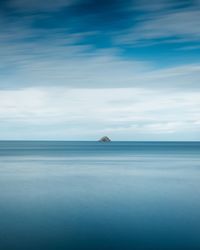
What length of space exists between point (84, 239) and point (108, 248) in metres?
1.61

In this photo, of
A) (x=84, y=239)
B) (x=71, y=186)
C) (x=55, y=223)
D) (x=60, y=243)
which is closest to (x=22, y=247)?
(x=60, y=243)

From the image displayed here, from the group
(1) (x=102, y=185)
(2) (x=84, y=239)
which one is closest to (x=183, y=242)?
(2) (x=84, y=239)

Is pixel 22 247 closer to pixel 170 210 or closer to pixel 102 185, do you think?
pixel 170 210

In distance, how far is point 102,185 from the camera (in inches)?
1297

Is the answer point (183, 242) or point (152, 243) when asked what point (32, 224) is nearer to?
point (152, 243)

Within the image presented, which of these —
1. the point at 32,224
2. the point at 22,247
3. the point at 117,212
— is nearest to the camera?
the point at 22,247

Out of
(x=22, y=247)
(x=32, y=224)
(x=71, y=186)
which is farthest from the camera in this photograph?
(x=71, y=186)

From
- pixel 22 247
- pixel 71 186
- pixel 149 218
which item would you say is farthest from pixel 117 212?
pixel 71 186

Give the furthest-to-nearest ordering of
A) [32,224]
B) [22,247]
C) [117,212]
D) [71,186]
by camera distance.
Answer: [71,186] → [117,212] → [32,224] → [22,247]

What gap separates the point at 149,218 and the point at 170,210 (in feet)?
9.36

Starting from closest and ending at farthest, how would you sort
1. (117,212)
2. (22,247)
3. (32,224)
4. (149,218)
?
(22,247)
(32,224)
(149,218)
(117,212)

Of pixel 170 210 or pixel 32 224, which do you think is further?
pixel 170 210

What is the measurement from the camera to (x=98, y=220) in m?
17.9

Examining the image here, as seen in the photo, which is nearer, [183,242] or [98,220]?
[183,242]
